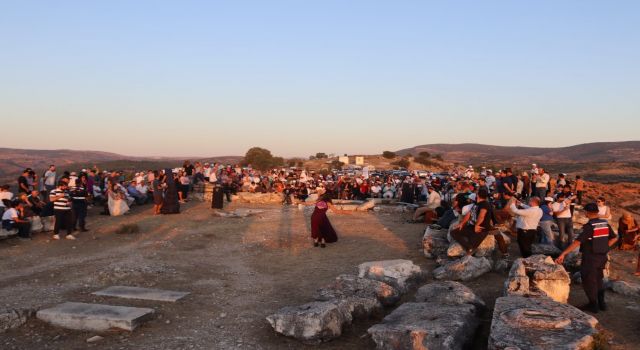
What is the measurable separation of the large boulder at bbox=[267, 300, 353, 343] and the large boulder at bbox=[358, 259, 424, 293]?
2279 mm

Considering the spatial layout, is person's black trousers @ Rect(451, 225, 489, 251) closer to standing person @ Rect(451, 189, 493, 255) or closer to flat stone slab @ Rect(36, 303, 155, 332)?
standing person @ Rect(451, 189, 493, 255)

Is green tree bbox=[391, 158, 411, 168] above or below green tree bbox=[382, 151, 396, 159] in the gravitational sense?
below

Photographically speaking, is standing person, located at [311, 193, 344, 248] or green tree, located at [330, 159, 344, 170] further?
green tree, located at [330, 159, 344, 170]

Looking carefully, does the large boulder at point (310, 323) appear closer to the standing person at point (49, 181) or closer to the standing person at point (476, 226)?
the standing person at point (476, 226)

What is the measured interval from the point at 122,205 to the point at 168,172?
78.9 inches

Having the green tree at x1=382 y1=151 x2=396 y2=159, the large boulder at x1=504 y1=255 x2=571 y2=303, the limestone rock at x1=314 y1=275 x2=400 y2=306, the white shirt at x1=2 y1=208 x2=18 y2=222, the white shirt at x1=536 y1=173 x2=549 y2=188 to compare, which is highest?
the green tree at x1=382 y1=151 x2=396 y2=159

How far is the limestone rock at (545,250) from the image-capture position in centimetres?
998

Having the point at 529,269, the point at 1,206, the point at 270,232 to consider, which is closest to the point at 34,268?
the point at 1,206

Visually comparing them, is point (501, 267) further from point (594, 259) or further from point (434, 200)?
point (434, 200)

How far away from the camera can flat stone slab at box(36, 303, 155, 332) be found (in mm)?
6258

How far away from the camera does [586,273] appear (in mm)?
6836

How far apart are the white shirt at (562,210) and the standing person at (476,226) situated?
2.34 metres

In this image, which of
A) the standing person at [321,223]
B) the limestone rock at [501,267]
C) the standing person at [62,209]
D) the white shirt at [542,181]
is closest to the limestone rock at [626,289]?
the limestone rock at [501,267]

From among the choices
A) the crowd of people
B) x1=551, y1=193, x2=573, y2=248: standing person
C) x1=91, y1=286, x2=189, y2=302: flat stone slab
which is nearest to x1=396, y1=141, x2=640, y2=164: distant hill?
the crowd of people
